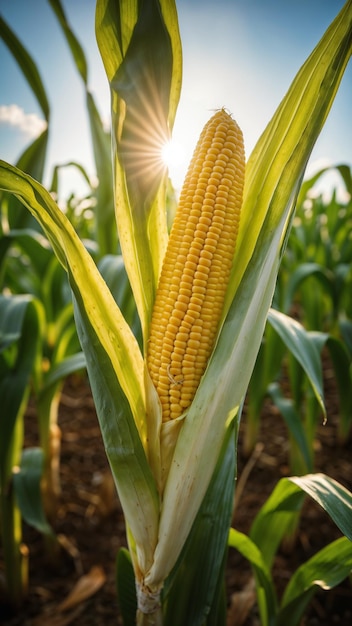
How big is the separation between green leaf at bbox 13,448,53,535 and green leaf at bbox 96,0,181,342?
75cm

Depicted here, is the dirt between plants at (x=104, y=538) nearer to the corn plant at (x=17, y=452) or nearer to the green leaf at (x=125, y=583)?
the corn plant at (x=17, y=452)

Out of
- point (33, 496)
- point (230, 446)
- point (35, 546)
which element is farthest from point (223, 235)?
point (35, 546)

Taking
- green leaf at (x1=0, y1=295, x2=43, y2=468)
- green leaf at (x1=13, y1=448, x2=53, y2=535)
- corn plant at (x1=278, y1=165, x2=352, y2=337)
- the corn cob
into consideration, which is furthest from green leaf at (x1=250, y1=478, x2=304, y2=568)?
corn plant at (x1=278, y1=165, x2=352, y2=337)

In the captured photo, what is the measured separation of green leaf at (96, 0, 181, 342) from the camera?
1.97 ft

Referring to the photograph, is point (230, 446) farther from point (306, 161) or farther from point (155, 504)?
point (306, 161)

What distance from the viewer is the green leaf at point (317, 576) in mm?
759

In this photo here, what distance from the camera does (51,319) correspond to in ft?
6.15

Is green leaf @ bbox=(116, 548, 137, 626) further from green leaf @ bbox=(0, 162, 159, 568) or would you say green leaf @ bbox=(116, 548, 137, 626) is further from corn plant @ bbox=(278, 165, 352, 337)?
corn plant @ bbox=(278, 165, 352, 337)

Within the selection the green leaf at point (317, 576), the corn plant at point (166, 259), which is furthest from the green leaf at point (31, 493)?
the green leaf at point (317, 576)

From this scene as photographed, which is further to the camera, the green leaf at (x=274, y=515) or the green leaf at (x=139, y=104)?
the green leaf at (x=274, y=515)

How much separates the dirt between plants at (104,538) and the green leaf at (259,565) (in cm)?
43

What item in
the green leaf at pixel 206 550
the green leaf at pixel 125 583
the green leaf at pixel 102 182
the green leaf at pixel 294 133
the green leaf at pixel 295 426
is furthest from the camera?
the green leaf at pixel 102 182

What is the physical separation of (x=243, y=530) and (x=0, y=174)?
1.62m

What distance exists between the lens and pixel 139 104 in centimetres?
62
